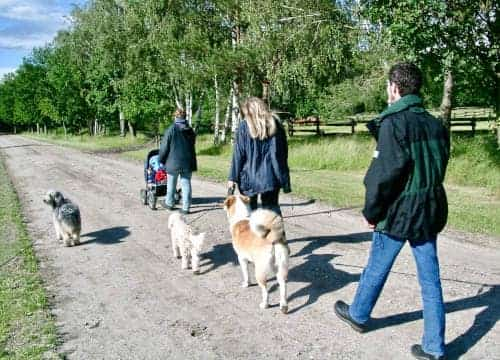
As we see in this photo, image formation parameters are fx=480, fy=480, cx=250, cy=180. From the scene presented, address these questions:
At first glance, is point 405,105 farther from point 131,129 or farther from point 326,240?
point 131,129

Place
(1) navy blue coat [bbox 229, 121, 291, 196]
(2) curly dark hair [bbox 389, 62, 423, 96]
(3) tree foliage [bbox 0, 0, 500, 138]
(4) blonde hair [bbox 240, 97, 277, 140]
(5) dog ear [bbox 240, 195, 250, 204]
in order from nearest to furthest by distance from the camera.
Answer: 1. (2) curly dark hair [bbox 389, 62, 423, 96]
2. (4) blonde hair [bbox 240, 97, 277, 140]
3. (1) navy blue coat [bbox 229, 121, 291, 196]
4. (5) dog ear [bbox 240, 195, 250, 204]
5. (3) tree foliage [bbox 0, 0, 500, 138]

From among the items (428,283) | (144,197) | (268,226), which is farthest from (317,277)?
(144,197)

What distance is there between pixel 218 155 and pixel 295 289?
18308 millimetres

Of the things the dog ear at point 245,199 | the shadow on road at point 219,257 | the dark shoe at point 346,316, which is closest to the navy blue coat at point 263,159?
the dog ear at point 245,199

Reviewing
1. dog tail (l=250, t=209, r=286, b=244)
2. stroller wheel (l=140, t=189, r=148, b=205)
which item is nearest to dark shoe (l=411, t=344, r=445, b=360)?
dog tail (l=250, t=209, r=286, b=244)

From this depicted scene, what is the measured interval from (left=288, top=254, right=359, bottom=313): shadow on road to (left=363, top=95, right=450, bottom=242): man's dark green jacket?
174 centimetres

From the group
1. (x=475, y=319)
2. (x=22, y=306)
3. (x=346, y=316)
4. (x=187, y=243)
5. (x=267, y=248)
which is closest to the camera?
(x=346, y=316)

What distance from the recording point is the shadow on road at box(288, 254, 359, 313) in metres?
5.30

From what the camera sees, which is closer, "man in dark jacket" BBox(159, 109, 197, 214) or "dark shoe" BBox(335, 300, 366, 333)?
"dark shoe" BBox(335, 300, 366, 333)

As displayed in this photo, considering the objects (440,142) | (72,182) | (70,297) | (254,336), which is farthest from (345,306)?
(72,182)

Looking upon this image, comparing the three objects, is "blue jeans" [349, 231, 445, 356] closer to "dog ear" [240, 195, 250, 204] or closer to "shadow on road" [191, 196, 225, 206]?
"dog ear" [240, 195, 250, 204]

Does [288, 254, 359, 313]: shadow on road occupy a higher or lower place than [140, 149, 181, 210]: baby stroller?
lower

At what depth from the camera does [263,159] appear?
5.69 meters

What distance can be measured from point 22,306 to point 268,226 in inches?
109
